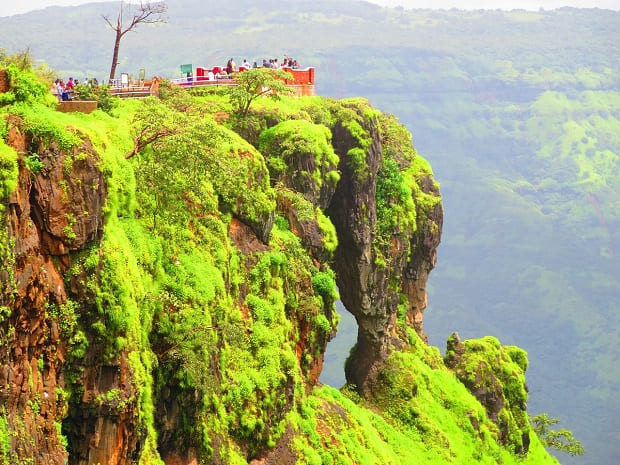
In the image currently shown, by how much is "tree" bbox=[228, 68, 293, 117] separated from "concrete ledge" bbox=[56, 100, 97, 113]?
1080cm

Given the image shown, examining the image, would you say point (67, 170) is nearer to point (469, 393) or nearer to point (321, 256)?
point (321, 256)

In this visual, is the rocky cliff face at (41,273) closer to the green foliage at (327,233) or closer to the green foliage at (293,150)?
the green foliage at (293,150)

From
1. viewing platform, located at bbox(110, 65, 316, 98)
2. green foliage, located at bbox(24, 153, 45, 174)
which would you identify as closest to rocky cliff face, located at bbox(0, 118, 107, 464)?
green foliage, located at bbox(24, 153, 45, 174)

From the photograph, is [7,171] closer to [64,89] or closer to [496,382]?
[64,89]

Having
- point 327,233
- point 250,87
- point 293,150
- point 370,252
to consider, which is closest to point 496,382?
point 370,252

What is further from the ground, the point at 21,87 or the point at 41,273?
the point at 21,87

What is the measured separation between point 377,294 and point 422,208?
5973mm

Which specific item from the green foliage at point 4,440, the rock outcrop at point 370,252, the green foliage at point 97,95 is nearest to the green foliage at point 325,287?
→ the rock outcrop at point 370,252

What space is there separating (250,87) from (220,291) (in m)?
13.8

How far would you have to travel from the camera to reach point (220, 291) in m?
26.0

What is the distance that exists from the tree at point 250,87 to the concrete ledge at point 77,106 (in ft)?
35.4

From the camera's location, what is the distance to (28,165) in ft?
58.5

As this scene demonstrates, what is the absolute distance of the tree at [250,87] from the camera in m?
37.1

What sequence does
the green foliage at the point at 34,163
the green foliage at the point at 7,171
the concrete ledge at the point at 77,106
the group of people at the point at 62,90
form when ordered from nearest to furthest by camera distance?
the green foliage at the point at 7,171 → the green foliage at the point at 34,163 → the concrete ledge at the point at 77,106 → the group of people at the point at 62,90
